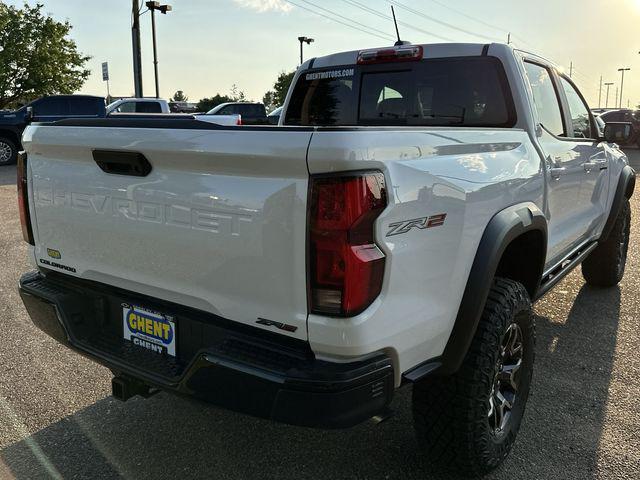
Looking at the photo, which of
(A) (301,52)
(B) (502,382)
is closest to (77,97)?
(B) (502,382)

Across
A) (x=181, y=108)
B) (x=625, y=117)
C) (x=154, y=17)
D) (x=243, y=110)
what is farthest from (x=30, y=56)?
(x=625, y=117)

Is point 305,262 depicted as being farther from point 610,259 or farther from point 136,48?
point 136,48

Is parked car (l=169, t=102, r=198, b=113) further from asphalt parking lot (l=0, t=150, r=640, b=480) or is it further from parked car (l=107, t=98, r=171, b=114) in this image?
asphalt parking lot (l=0, t=150, r=640, b=480)

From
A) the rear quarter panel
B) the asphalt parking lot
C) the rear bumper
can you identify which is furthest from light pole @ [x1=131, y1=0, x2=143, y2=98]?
the rear quarter panel

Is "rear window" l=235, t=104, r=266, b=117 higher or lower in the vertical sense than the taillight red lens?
higher

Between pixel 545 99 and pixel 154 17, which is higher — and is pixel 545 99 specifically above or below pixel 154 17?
below

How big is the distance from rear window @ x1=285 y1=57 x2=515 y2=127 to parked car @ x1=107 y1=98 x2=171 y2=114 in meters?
15.6

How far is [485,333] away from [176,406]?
5.85ft

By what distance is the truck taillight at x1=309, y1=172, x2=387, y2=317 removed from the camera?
1.75 meters

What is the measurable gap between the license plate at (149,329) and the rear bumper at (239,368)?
0.03 metres

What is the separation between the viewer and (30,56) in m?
25.2

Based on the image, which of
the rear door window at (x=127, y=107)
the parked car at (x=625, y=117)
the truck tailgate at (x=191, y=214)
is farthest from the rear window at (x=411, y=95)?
the parked car at (x=625, y=117)

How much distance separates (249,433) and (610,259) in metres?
3.79

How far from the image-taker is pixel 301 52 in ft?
149
